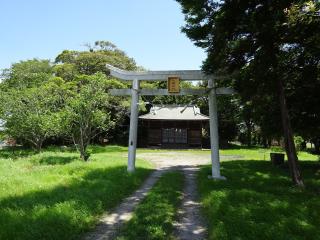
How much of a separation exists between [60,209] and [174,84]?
8.89 metres

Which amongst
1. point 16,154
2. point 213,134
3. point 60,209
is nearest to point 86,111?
point 213,134

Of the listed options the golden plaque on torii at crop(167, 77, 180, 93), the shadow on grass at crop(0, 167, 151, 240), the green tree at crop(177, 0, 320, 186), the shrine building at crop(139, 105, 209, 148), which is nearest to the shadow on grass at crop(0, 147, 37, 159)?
the shrine building at crop(139, 105, 209, 148)

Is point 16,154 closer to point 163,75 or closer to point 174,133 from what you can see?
point 174,133

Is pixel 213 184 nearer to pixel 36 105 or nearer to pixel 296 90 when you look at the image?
pixel 296 90

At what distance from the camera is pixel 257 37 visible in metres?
12.6

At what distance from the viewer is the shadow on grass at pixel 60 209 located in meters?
7.16

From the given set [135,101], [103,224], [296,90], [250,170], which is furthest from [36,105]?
[103,224]

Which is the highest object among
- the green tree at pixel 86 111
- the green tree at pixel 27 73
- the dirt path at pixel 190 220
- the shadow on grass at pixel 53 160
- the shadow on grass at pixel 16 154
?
the green tree at pixel 27 73

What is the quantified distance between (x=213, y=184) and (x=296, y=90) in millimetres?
6144

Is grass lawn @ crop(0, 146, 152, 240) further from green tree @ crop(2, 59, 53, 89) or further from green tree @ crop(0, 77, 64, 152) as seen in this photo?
green tree @ crop(2, 59, 53, 89)

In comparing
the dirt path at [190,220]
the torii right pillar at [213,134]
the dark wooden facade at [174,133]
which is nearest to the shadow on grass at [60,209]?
the dirt path at [190,220]

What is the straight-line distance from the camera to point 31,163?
2206 centimetres

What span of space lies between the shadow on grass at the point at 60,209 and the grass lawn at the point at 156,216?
3.06ft

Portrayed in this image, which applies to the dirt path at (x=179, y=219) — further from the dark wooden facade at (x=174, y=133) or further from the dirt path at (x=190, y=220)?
the dark wooden facade at (x=174, y=133)
